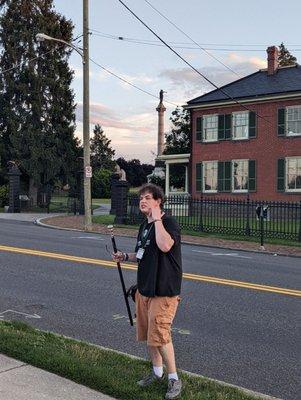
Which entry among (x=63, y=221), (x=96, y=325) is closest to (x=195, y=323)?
(x=96, y=325)

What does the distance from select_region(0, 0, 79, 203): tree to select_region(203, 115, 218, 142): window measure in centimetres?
1324

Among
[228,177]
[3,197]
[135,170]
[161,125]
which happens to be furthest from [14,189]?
[135,170]

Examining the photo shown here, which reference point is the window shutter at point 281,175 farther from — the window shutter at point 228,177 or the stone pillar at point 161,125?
the stone pillar at point 161,125

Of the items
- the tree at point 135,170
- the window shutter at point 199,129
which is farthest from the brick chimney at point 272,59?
the tree at point 135,170

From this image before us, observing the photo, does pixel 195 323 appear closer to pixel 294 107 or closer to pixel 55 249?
pixel 55 249

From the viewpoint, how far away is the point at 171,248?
4.26 metres

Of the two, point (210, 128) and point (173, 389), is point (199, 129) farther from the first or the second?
point (173, 389)

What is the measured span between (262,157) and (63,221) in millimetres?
12192

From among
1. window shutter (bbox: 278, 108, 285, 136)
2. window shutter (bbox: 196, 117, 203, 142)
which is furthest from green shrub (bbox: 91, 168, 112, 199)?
window shutter (bbox: 278, 108, 285, 136)

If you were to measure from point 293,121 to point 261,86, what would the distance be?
358cm

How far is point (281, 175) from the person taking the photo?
30297mm

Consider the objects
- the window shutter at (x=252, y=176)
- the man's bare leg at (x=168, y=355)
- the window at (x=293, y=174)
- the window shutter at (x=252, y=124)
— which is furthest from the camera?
the window shutter at (x=252, y=176)

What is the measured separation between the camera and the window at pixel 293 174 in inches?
1176

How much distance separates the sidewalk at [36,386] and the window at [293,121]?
1067 inches
